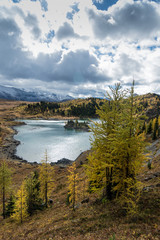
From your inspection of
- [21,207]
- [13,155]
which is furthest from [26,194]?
[13,155]

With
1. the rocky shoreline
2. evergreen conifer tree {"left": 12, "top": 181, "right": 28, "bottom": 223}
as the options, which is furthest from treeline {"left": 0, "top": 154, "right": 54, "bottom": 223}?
the rocky shoreline

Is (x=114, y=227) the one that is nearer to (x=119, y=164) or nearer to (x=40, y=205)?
(x=119, y=164)

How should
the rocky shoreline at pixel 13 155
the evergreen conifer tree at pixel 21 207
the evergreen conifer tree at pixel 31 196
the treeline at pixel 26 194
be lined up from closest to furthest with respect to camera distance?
1. the evergreen conifer tree at pixel 21 207
2. the treeline at pixel 26 194
3. the evergreen conifer tree at pixel 31 196
4. the rocky shoreline at pixel 13 155

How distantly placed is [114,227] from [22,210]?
53.4ft

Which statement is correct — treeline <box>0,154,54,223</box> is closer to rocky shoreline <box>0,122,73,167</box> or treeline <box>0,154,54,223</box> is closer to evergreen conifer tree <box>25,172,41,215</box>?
evergreen conifer tree <box>25,172,41,215</box>

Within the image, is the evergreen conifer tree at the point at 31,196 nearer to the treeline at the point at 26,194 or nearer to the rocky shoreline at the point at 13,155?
the treeline at the point at 26,194

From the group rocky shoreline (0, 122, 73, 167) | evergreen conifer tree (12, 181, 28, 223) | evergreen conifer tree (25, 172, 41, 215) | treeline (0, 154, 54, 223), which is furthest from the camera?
rocky shoreline (0, 122, 73, 167)

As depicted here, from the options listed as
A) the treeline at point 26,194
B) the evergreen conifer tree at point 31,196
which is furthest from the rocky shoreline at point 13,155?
the evergreen conifer tree at point 31,196

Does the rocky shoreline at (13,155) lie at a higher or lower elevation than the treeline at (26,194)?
lower

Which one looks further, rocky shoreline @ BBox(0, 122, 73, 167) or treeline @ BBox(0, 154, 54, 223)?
rocky shoreline @ BBox(0, 122, 73, 167)

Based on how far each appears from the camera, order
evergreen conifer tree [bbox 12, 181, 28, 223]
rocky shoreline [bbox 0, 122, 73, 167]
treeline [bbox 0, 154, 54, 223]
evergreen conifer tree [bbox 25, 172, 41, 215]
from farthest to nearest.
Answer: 1. rocky shoreline [bbox 0, 122, 73, 167]
2. evergreen conifer tree [bbox 25, 172, 41, 215]
3. treeline [bbox 0, 154, 54, 223]
4. evergreen conifer tree [bbox 12, 181, 28, 223]

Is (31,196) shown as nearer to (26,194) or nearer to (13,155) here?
(26,194)

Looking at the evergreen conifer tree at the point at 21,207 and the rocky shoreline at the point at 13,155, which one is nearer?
the evergreen conifer tree at the point at 21,207

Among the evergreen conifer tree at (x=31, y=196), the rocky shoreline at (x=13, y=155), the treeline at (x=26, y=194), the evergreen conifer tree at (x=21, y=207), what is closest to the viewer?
the evergreen conifer tree at (x=21, y=207)
